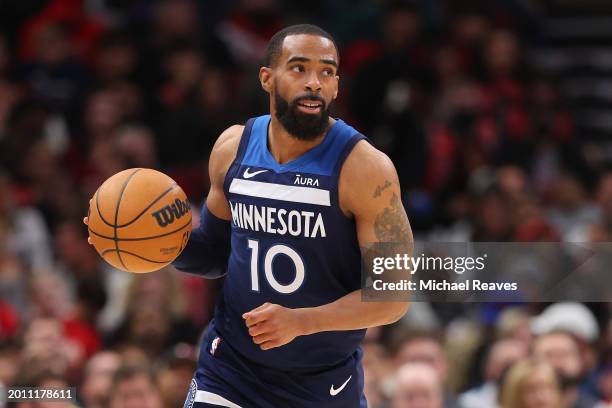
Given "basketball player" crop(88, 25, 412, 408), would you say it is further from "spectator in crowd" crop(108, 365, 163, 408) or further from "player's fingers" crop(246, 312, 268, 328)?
"spectator in crowd" crop(108, 365, 163, 408)

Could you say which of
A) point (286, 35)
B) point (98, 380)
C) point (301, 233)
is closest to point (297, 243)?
point (301, 233)

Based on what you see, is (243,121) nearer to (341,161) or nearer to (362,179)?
(341,161)

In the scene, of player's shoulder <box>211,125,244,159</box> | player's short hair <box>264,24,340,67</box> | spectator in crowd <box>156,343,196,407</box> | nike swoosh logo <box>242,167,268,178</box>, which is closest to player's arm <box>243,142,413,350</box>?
nike swoosh logo <box>242,167,268,178</box>

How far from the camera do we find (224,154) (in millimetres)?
5762

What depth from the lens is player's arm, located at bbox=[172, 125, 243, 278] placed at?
19.0 ft

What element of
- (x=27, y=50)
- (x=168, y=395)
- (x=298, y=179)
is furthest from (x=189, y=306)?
(x=298, y=179)

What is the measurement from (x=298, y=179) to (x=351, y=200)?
266mm

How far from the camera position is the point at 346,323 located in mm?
5195

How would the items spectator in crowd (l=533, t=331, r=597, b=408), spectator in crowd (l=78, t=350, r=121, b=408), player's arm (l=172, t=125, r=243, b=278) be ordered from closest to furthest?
player's arm (l=172, t=125, r=243, b=278), spectator in crowd (l=78, t=350, r=121, b=408), spectator in crowd (l=533, t=331, r=597, b=408)

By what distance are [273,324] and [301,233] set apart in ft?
2.03

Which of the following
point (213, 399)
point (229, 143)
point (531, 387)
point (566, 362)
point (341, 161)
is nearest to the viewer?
point (341, 161)

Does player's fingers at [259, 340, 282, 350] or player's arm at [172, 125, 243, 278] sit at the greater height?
player's arm at [172, 125, 243, 278]

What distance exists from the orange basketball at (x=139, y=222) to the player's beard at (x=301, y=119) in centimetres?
64

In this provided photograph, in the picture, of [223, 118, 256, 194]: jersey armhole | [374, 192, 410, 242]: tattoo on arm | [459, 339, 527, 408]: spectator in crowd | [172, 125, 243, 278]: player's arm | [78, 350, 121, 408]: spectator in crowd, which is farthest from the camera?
[459, 339, 527, 408]: spectator in crowd
